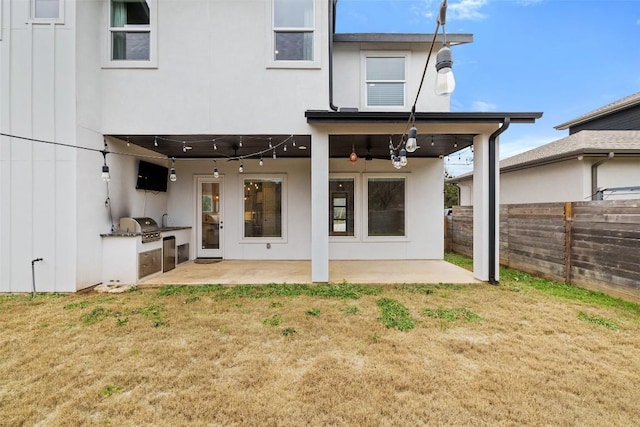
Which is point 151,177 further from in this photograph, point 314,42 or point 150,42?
point 314,42

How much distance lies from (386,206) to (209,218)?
5.06 m

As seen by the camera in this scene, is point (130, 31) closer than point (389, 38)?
Yes

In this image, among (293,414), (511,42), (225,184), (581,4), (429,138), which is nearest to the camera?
(293,414)

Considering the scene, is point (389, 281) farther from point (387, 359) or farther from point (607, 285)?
point (607, 285)

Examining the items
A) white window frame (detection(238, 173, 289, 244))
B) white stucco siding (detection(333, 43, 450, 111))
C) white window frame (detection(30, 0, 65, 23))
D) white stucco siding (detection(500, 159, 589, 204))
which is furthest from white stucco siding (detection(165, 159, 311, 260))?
white stucco siding (detection(500, 159, 589, 204))

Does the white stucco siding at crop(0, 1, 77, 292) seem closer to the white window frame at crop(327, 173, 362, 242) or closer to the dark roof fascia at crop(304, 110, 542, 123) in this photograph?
the dark roof fascia at crop(304, 110, 542, 123)

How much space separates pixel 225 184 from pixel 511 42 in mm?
17871

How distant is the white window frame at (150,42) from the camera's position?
5.11 metres

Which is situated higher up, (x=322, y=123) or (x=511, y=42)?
(x=511, y=42)

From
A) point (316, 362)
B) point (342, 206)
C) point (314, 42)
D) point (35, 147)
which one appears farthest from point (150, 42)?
point (316, 362)

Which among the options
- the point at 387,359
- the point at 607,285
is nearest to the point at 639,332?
the point at 607,285

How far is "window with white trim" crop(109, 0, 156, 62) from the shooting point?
518 cm

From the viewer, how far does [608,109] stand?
36.3 feet

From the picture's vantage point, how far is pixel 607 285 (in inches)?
172
